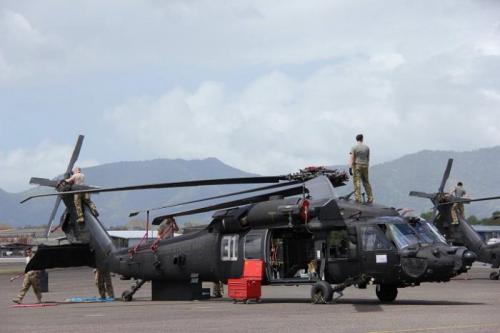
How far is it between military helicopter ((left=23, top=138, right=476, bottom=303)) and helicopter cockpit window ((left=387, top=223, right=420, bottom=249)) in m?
0.03

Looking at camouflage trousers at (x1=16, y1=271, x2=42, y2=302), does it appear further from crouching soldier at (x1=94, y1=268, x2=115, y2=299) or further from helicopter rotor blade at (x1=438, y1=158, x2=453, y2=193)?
helicopter rotor blade at (x1=438, y1=158, x2=453, y2=193)

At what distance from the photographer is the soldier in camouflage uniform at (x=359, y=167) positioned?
85.4 feet

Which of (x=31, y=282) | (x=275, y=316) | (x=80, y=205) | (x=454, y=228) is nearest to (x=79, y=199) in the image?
(x=80, y=205)

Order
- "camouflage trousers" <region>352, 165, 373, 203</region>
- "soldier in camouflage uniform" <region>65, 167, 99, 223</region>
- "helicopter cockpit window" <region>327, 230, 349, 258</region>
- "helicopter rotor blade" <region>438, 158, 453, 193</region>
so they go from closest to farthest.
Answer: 1. "helicopter cockpit window" <region>327, 230, 349, 258</region>
2. "camouflage trousers" <region>352, 165, 373, 203</region>
3. "soldier in camouflage uniform" <region>65, 167, 99, 223</region>
4. "helicopter rotor blade" <region>438, 158, 453, 193</region>

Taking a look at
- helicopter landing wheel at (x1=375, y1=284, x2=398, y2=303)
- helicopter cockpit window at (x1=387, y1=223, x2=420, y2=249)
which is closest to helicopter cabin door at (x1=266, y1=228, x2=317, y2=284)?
helicopter landing wheel at (x1=375, y1=284, x2=398, y2=303)

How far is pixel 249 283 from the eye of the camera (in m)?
26.2

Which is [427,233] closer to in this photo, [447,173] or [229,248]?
[229,248]

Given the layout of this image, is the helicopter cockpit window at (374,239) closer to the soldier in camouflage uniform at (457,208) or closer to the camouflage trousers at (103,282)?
the camouflage trousers at (103,282)

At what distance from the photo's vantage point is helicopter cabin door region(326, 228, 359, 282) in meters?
24.8

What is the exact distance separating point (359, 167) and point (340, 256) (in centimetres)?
271

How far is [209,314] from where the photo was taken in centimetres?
2203

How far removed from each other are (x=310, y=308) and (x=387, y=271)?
99.0 inches

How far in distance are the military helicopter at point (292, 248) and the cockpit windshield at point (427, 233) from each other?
3 centimetres

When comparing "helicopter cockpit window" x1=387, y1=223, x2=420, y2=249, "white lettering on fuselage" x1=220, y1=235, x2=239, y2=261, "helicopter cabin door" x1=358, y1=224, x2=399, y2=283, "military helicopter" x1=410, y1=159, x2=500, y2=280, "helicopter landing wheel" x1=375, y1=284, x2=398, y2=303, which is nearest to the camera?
"helicopter cabin door" x1=358, y1=224, x2=399, y2=283
